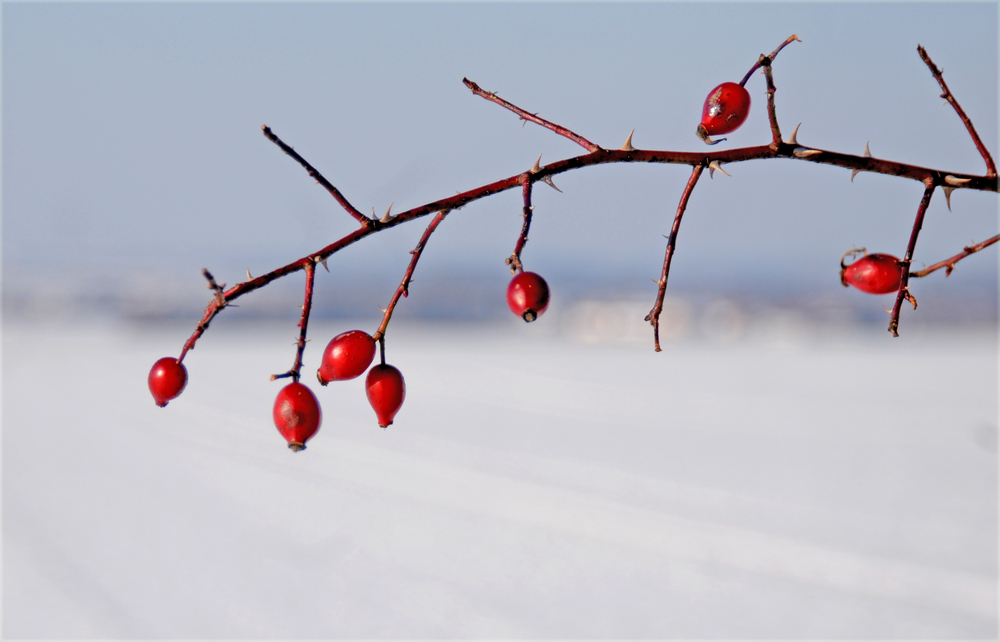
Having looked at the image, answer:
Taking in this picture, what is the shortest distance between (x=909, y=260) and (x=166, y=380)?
0.65 m

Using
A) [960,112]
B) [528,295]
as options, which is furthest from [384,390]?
[960,112]

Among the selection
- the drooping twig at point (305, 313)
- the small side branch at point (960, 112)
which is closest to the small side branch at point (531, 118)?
the drooping twig at point (305, 313)

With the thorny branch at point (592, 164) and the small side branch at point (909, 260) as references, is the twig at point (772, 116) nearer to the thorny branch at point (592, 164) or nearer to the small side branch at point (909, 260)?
the thorny branch at point (592, 164)

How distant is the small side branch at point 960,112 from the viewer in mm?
684

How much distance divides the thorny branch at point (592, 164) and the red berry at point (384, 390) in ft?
0.16

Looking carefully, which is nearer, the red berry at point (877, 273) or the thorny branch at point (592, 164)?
the thorny branch at point (592, 164)

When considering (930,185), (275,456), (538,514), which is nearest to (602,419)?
(538,514)

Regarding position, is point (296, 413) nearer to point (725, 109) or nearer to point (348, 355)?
point (348, 355)

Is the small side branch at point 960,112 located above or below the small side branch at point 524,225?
above

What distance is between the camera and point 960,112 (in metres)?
0.71

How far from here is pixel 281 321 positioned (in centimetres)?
987

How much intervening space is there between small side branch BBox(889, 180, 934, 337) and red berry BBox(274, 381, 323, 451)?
0.50 m

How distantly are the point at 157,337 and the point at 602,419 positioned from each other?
18.1ft

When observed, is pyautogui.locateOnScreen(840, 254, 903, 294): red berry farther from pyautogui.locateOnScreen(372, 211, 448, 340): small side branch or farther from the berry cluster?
pyautogui.locateOnScreen(372, 211, 448, 340): small side branch
